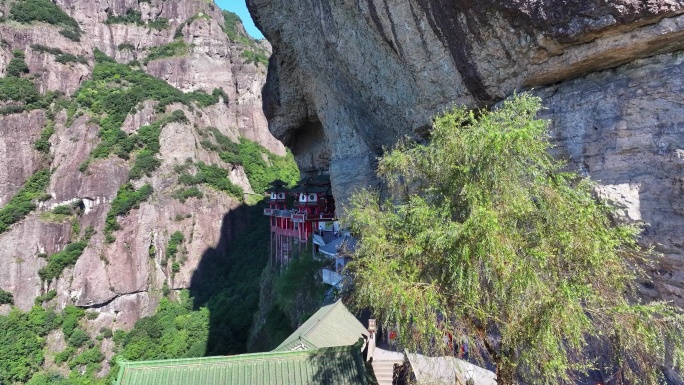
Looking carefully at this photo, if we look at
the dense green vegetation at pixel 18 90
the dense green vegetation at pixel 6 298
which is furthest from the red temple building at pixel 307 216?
the dense green vegetation at pixel 18 90

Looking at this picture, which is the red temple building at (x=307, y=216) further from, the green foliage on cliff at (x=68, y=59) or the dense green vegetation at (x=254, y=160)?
the green foliage on cliff at (x=68, y=59)

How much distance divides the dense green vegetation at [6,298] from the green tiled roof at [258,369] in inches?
1184

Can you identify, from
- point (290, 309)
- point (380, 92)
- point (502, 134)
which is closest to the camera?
point (502, 134)

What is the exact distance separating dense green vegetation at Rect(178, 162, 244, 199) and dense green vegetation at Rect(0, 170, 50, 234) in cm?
1130

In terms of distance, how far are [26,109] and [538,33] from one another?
4448cm

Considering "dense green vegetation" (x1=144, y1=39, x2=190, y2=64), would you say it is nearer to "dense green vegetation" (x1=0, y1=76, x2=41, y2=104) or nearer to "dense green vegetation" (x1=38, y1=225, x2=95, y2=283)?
"dense green vegetation" (x1=0, y1=76, x2=41, y2=104)

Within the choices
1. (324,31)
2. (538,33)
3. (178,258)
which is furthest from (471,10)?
(178,258)

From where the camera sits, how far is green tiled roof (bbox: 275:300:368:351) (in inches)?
432

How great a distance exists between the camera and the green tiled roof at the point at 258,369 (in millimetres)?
8320

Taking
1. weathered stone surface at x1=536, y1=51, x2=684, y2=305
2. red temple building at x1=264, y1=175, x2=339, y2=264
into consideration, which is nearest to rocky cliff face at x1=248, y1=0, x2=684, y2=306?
weathered stone surface at x1=536, y1=51, x2=684, y2=305

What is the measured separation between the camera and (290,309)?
60.9 ft

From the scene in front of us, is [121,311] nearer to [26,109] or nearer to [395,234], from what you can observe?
[26,109]

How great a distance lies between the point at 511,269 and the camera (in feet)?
16.7

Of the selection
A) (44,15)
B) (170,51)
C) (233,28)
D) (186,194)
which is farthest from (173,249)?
(233,28)
